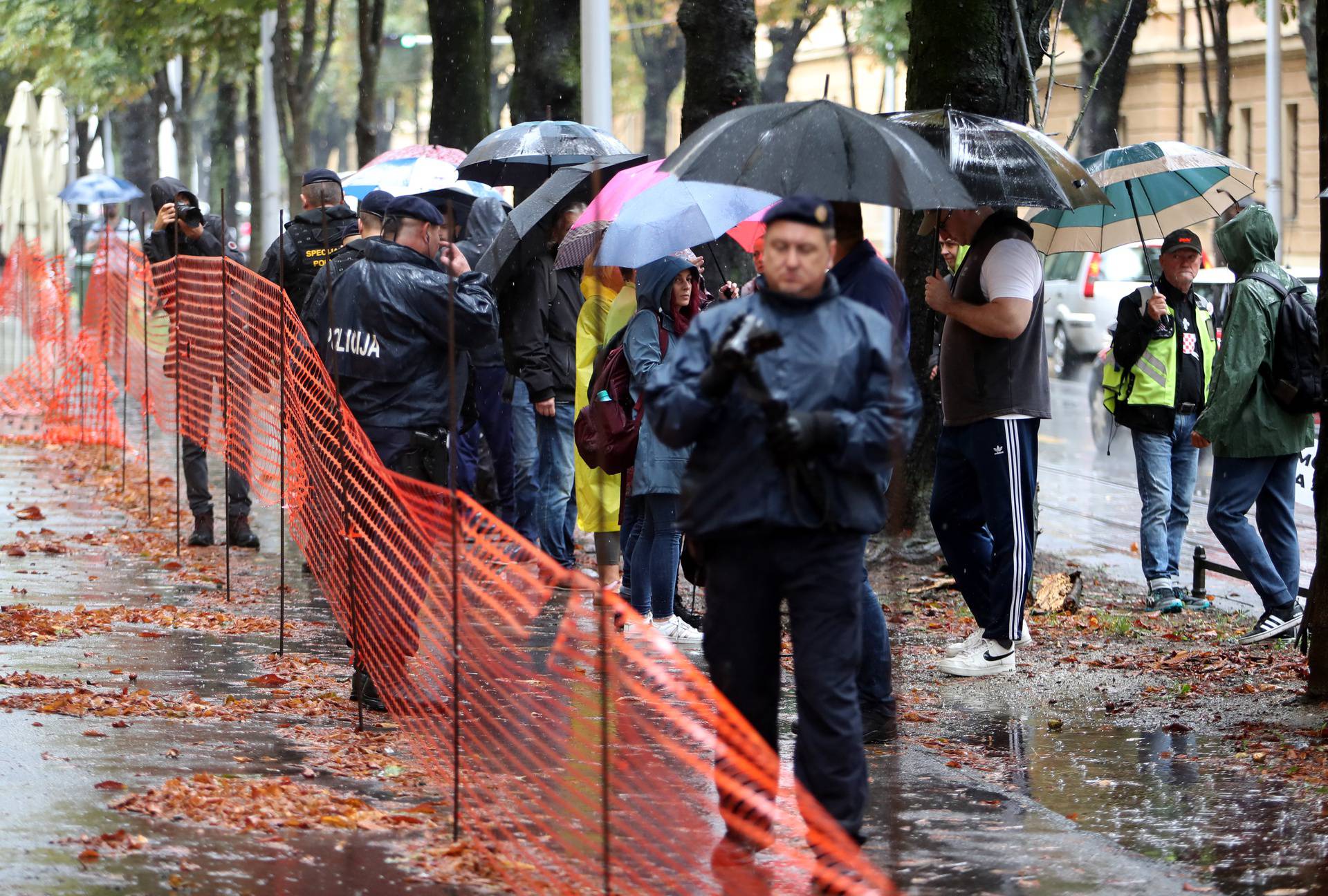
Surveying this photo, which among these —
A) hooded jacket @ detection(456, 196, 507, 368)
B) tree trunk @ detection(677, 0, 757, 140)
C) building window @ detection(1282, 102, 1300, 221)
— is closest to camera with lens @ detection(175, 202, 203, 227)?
hooded jacket @ detection(456, 196, 507, 368)

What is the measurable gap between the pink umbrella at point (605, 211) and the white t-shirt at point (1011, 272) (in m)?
1.61

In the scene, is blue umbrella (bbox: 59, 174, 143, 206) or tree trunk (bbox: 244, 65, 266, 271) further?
blue umbrella (bbox: 59, 174, 143, 206)

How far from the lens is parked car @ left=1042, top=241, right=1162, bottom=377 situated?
2425 cm

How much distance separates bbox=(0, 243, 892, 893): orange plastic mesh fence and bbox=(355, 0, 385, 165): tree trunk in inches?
290

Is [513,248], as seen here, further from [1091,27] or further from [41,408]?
[1091,27]

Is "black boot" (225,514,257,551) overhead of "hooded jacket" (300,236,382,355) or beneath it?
beneath

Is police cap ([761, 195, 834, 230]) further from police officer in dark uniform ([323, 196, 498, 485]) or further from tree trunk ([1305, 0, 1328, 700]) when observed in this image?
tree trunk ([1305, 0, 1328, 700])

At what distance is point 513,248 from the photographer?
884 centimetres

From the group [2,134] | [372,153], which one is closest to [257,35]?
[372,153]

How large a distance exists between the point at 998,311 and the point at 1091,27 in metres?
17.7

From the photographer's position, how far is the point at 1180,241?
8.96 meters

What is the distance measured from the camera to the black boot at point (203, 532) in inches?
405

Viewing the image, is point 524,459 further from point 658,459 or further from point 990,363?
point 990,363

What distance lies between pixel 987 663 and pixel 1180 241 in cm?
285
